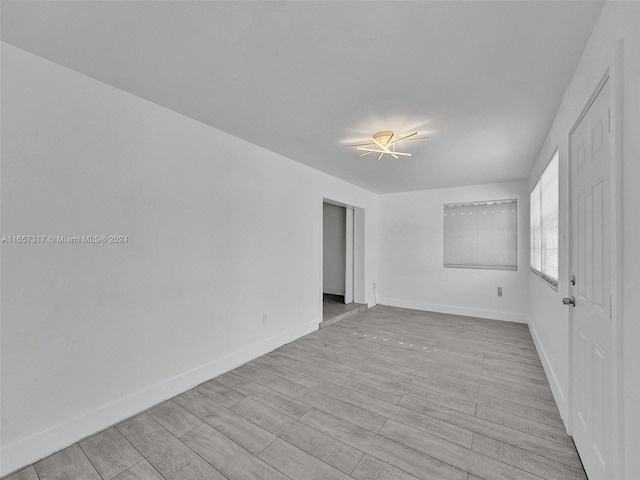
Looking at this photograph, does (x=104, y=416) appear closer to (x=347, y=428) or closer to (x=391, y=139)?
(x=347, y=428)

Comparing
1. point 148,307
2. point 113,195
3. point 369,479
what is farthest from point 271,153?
point 369,479

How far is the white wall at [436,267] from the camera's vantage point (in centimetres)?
487

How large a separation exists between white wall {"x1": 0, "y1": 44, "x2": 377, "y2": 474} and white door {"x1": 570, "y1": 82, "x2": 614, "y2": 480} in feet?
9.16

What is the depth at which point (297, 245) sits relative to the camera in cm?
397

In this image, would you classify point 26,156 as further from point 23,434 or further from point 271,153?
point 271,153

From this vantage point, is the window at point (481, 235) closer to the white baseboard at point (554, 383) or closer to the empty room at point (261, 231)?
the empty room at point (261, 231)

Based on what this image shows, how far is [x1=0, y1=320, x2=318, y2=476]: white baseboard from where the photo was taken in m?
1.69

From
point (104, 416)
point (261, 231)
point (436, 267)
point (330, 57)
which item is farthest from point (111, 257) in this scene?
point (436, 267)

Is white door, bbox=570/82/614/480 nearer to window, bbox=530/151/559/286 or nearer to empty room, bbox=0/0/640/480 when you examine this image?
empty room, bbox=0/0/640/480

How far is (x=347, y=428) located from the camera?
206 cm

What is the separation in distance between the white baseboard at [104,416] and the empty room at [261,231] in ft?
0.04

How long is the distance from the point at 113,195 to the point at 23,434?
1561 mm

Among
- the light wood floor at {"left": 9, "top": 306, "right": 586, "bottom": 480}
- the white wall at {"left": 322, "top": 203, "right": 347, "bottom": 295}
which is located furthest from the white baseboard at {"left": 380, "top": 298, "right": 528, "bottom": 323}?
the light wood floor at {"left": 9, "top": 306, "right": 586, "bottom": 480}

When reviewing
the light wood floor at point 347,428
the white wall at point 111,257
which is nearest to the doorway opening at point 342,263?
the light wood floor at point 347,428
